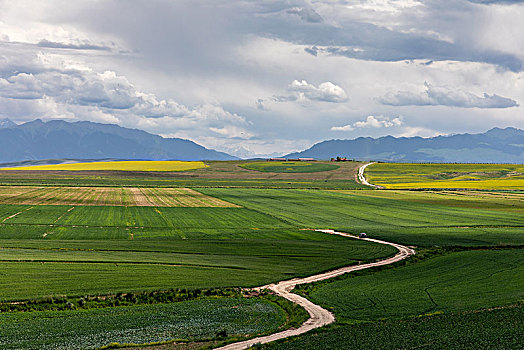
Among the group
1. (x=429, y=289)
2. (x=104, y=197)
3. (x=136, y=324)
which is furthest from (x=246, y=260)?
(x=104, y=197)

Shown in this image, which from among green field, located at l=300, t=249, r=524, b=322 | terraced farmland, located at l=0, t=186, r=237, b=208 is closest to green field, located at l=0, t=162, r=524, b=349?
green field, located at l=300, t=249, r=524, b=322

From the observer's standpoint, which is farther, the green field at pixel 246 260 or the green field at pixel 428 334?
the green field at pixel 246 260

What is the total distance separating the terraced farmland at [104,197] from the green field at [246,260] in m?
0.53

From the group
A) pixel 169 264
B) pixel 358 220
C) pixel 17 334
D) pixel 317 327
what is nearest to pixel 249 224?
pixel 358 220

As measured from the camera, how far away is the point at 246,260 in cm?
5388

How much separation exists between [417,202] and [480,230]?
39.4 meters

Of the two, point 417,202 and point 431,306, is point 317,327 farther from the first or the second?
point 417,202

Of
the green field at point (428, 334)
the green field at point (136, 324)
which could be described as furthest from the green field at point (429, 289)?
the green field at point (136, 324)

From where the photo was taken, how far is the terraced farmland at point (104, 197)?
98.7 meters

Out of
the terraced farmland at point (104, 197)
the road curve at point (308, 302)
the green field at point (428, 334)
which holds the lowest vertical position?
the road curve at point (308, 302)

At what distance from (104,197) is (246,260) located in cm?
6280

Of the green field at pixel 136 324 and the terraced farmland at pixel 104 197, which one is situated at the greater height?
the terraced farmland at pixel 104 197

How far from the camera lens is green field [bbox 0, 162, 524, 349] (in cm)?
3278

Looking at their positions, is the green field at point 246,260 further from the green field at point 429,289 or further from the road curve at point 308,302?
the road curve at point 308,302
